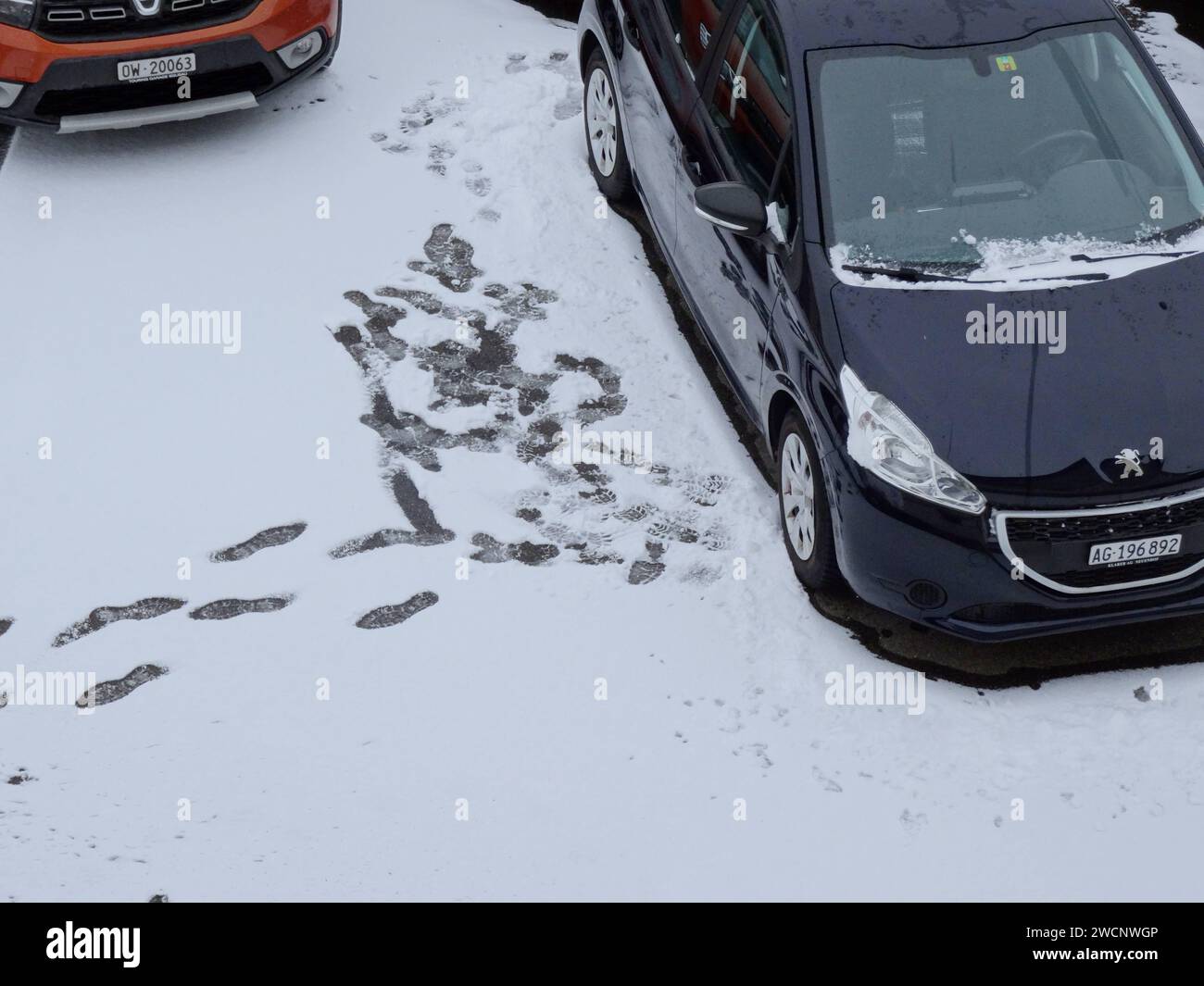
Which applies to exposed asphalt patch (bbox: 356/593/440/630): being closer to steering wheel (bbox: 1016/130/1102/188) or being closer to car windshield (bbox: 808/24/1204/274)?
car windshield (bbox: 808/24/1204/274)

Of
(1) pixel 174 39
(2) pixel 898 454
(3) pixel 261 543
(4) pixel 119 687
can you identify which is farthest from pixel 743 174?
(1) pixel 174 39

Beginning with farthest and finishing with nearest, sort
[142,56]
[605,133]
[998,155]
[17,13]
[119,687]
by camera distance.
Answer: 1. [605,133]
2. [142,56]
3. [17,13]
4. [998,155]
5. [119,687]

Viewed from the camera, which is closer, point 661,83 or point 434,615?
point 434,615

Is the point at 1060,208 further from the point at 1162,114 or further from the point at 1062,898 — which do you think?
the point at 1062,898

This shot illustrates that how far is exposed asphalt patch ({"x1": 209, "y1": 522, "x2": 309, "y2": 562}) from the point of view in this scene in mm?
5488

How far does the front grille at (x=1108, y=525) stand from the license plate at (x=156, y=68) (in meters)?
4.74

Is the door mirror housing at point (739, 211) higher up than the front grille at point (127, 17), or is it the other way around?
the front grille at point (127, 17)

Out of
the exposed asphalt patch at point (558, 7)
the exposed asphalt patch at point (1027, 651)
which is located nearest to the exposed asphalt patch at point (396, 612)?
the exposed asphalt patch at point (1027, 651)

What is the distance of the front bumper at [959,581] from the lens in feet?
15.5

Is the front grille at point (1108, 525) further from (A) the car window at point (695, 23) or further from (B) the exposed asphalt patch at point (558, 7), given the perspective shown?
(B) the exposed asphalt patch at point (558, 7)

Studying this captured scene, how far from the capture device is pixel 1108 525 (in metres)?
4.66

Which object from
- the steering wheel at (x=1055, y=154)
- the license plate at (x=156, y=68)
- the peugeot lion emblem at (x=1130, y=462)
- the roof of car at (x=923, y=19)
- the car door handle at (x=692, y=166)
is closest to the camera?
the peugeot lion emblem at (x=1130, y=462)

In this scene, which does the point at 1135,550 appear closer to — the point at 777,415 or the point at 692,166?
the point at 777,415

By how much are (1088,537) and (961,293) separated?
0.93 meters
